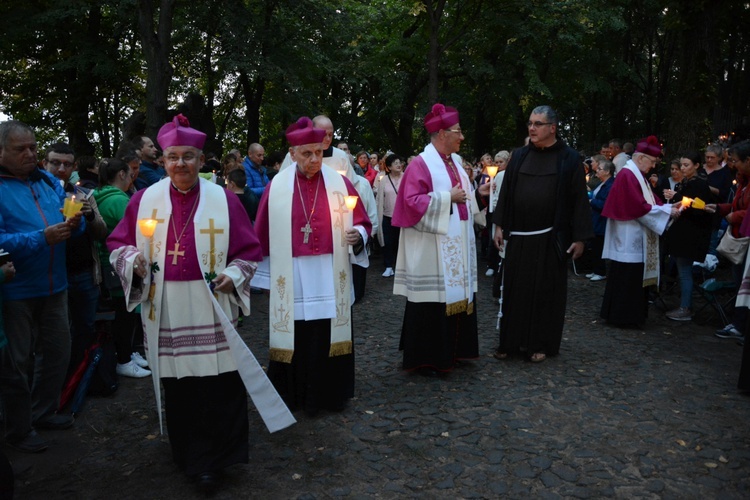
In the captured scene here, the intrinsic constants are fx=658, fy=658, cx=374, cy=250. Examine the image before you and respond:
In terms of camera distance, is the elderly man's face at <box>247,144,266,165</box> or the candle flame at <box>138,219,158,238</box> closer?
the candle flame at <box>138,219,158,238</box>

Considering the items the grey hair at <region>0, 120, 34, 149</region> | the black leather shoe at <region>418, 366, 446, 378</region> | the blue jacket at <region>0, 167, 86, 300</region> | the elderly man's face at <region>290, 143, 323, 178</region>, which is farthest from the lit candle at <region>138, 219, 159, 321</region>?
the black leather shoe at <region>418, 366, 446, 378</region>

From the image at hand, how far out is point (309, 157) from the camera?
495cm

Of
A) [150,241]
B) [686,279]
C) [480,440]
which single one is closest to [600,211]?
[686,279]

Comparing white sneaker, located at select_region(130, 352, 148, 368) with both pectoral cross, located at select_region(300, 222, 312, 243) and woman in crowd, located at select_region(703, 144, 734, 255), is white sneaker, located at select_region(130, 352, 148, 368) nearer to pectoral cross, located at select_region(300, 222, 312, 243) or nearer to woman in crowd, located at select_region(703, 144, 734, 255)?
pectoral cross, located at select_region(300, 222, 312, 243)

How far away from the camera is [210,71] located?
20.8 metres

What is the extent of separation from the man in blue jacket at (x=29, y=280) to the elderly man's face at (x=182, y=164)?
0.86m

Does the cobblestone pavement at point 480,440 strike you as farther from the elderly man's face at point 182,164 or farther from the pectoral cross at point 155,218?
the elderly man's face at point 182,164

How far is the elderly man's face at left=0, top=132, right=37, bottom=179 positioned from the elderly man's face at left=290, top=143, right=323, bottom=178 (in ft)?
5.95

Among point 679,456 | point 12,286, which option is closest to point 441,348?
point 679,456

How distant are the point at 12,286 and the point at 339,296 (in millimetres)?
2264

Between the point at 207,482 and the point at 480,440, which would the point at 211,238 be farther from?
the point at 480,440

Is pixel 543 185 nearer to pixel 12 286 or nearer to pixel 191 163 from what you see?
pixel 191 163

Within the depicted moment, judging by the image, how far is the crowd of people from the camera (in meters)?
3.96

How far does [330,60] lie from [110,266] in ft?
55.5
